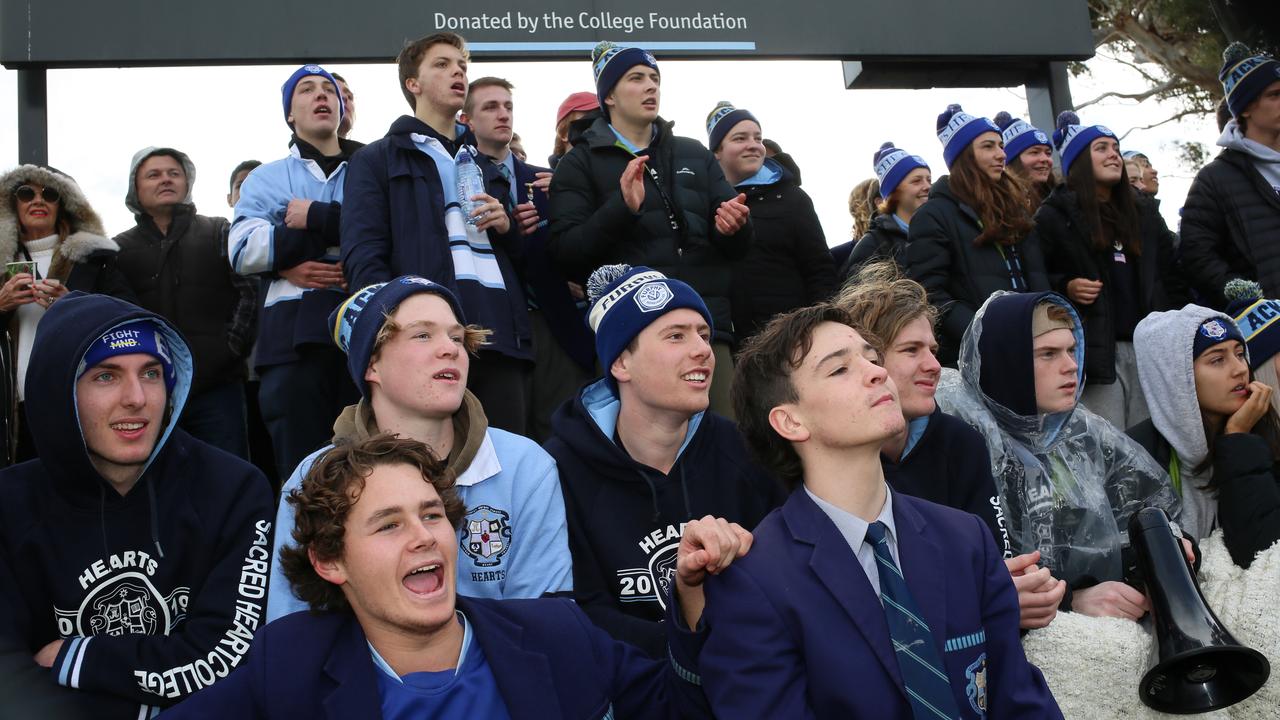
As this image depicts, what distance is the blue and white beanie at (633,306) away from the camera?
4.35 m

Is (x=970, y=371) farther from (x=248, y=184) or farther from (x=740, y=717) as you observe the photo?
(x=248, y=184)

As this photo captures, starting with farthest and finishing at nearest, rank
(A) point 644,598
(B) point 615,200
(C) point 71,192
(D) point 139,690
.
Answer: (C) point 71,192 < (B) point 615,200 < (A) point 644,598 < (D) point 139,690

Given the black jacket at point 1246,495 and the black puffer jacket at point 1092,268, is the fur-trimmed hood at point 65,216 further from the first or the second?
the black jacket at point 1246,495

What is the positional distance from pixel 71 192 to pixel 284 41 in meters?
1.56

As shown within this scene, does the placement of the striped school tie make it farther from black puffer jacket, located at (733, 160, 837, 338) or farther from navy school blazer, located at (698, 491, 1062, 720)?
black puffer jacket, located at (733, 160, 837, 338)

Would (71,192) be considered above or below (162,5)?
below

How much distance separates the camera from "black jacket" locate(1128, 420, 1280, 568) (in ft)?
13.7

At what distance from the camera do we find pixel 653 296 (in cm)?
437

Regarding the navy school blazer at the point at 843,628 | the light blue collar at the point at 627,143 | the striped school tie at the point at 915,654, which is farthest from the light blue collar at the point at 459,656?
the light blue collar at the point at 627,143

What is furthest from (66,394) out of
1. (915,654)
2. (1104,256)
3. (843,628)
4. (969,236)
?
(1104,256)

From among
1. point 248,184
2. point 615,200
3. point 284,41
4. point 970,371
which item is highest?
point 284,41

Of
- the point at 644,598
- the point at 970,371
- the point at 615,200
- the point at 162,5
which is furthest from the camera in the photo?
the point at 162,5

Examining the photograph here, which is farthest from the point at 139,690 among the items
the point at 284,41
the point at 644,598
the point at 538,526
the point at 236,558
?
the point at 284,41

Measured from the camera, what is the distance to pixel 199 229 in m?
6.14
